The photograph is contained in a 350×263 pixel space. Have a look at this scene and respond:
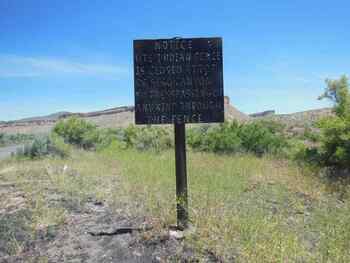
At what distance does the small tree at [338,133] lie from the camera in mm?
8125

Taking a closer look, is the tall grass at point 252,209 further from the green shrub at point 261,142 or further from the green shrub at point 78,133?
the green shrub at point 78,133

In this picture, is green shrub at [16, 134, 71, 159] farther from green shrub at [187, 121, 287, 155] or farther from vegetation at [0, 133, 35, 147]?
vegetation at [0, 133, 35, 147]

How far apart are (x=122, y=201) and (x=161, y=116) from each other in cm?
234

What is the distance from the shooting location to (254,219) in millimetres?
4473

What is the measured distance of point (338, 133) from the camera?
8.30 m

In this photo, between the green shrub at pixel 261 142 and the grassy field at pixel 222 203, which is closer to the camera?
the grassy field at pixel 222 203

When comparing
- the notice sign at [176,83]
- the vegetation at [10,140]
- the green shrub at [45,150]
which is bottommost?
the vegetation at [10,140]

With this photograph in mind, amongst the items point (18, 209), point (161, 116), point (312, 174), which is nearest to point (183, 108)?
point (161, 116)

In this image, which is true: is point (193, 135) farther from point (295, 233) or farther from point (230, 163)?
point (295, 233)

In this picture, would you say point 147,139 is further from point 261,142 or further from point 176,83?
point 176,83

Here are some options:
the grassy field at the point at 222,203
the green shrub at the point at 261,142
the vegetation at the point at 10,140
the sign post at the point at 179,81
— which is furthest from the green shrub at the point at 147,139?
the vegetation at the point at 10,140

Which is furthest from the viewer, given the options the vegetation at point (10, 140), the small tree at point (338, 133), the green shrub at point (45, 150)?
the vegetation at point (10, 140)

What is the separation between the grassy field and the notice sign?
1487 mm

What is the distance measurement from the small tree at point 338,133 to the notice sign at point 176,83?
511cm
